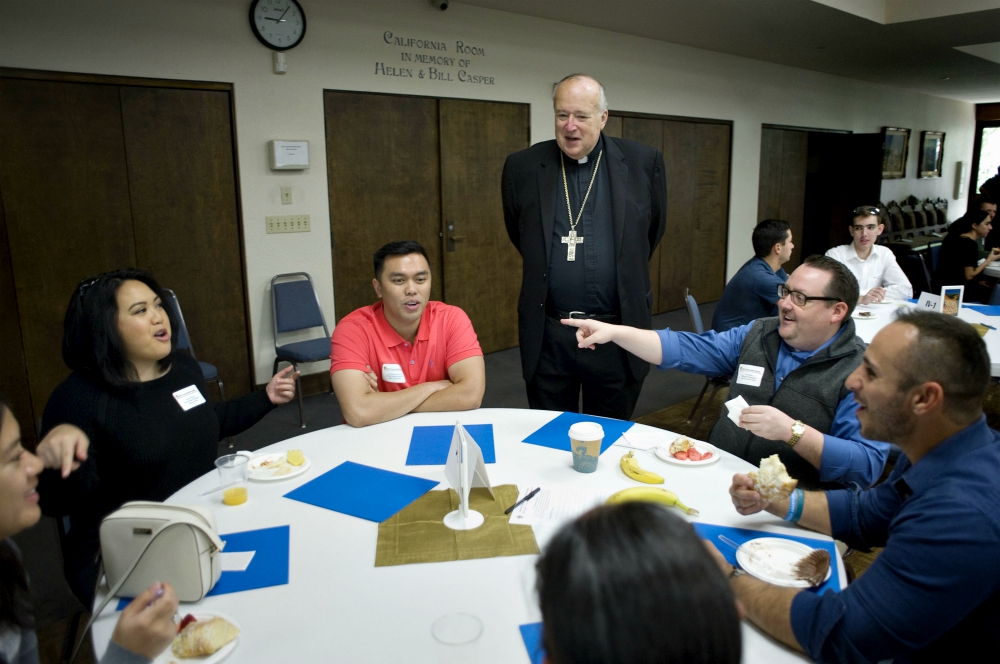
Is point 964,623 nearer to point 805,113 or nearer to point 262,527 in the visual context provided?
point 262,527

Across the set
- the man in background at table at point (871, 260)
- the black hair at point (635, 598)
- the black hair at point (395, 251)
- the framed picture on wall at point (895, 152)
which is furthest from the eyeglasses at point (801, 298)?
the framed picture on wall at point (895, 152)

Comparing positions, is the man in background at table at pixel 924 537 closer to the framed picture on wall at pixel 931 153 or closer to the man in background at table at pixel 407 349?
the man in background at table at pixel 407 349

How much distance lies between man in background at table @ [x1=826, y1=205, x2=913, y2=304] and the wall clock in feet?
13.0

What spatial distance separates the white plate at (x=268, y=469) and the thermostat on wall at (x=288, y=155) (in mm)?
3148

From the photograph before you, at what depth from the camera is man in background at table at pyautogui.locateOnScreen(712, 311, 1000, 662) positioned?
1073 millimetres

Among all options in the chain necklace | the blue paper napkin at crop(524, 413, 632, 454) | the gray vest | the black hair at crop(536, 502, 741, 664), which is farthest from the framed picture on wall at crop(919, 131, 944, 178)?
the black hair at crop(536, 502, 741, 664)

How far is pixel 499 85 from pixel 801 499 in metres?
4.91

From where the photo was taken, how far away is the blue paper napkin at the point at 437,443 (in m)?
1.89

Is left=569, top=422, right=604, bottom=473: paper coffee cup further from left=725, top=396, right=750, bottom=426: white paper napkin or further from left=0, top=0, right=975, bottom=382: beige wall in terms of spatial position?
left=0, top=0, right=975, bottom=382: beige wall

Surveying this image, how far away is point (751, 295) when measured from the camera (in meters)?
3.79

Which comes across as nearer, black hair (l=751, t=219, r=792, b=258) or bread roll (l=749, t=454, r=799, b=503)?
bread roll (l=749, t=454, r=799, b=503)

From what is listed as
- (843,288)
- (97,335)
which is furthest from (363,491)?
(843,288)

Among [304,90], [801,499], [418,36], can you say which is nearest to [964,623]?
[801,499]

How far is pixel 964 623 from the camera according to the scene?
111 cm
